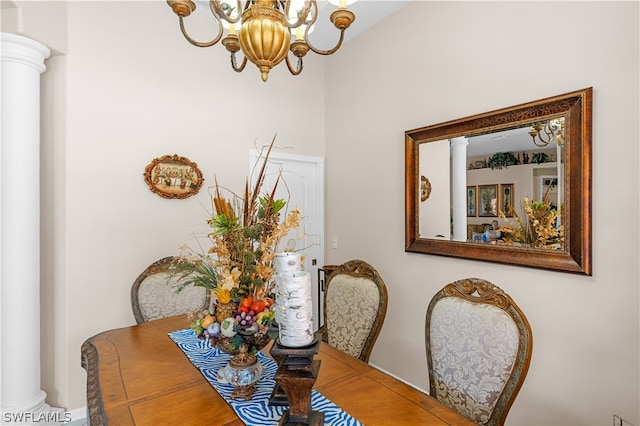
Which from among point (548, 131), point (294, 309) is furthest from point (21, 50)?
point (548, 131)

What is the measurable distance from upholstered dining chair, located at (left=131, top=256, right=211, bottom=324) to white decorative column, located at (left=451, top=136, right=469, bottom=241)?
1.82 m

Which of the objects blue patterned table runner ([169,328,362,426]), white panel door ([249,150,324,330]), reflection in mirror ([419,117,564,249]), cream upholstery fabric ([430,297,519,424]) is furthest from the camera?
white panel door ([249,150,324,330])

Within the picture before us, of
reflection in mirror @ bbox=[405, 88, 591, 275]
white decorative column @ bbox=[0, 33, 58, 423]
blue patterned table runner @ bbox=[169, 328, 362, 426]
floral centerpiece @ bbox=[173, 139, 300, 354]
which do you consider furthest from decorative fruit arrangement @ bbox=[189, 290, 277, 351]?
white decorative column @ bbox=[0, 33, 58, 423]

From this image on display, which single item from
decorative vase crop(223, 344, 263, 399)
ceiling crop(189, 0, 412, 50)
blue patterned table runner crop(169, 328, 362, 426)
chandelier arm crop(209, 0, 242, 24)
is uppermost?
ceiling crop(189, 0, 412, 50)

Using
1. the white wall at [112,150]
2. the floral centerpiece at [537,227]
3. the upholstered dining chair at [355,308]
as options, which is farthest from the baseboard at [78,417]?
the floral centerpiece at [537,227]

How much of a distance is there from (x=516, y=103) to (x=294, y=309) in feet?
6.63

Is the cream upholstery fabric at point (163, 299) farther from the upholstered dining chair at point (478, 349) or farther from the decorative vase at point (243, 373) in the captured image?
the upholstered dining chair at point (478, 349)

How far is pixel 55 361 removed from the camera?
99.7 inches

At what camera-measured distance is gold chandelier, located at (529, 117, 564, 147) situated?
6.55ft

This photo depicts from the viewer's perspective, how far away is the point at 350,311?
7.22 feet

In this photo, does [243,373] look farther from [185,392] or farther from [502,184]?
[502,184]

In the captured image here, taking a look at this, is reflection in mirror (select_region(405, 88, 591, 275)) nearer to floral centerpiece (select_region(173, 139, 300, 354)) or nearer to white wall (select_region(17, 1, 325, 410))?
floral centerpiece (select_region(173, 139, 300, 354))

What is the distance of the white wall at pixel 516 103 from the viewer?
1779mm

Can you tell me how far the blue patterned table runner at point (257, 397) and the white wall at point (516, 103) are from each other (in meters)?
1.54
